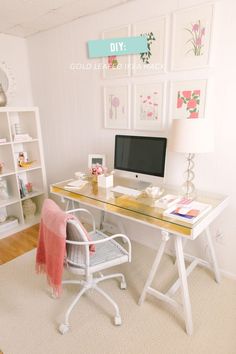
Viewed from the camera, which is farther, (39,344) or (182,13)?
(182,13)

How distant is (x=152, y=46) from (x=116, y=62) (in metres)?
0.39

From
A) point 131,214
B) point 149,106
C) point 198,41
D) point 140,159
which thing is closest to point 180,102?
point 149,106

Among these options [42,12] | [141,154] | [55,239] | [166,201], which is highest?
[42,12]

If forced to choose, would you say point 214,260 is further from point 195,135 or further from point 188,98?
point 188,98

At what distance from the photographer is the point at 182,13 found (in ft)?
5.94

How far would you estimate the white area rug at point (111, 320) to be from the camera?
1.49 metres

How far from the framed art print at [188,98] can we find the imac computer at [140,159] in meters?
0.32

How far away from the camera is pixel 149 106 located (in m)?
2.16

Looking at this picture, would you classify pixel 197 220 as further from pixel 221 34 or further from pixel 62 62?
pixel 62 62

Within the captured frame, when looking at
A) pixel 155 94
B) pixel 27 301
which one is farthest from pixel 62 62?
pixel 27 301

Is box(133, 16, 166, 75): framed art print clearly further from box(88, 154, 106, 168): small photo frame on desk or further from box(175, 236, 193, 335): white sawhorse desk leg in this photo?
box(175, 236, 193, 335): white sawhorse desk leg

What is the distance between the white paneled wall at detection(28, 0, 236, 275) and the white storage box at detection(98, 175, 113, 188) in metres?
0.47

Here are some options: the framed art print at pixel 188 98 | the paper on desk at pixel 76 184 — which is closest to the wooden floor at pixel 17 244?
the paper on desk at pixel 76 184

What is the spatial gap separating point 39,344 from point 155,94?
2018 millimetres
